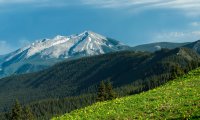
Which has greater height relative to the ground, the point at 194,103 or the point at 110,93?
the point at 194,103

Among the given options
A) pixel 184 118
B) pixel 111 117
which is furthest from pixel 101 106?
pixel 184 118

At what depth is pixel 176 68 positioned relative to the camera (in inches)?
5851

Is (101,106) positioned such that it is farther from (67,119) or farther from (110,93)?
(110,93)

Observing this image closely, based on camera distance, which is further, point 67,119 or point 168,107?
point 67,119

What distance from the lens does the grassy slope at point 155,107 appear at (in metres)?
40.0

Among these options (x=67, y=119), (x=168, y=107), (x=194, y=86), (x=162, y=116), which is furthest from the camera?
(x=194, y=86)

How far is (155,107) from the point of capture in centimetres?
4362

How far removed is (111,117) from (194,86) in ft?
49.8

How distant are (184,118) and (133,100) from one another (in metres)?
14.7

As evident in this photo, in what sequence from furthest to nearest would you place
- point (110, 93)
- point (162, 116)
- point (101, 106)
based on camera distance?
point (110, 93), point (101, 106), point (162, 116)

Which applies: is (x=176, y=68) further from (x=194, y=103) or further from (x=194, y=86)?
(x=194, y=103)

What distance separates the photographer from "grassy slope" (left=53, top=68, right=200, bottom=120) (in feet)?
131

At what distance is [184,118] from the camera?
3638 cm

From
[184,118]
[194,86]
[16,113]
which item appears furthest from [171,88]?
[16,113]
